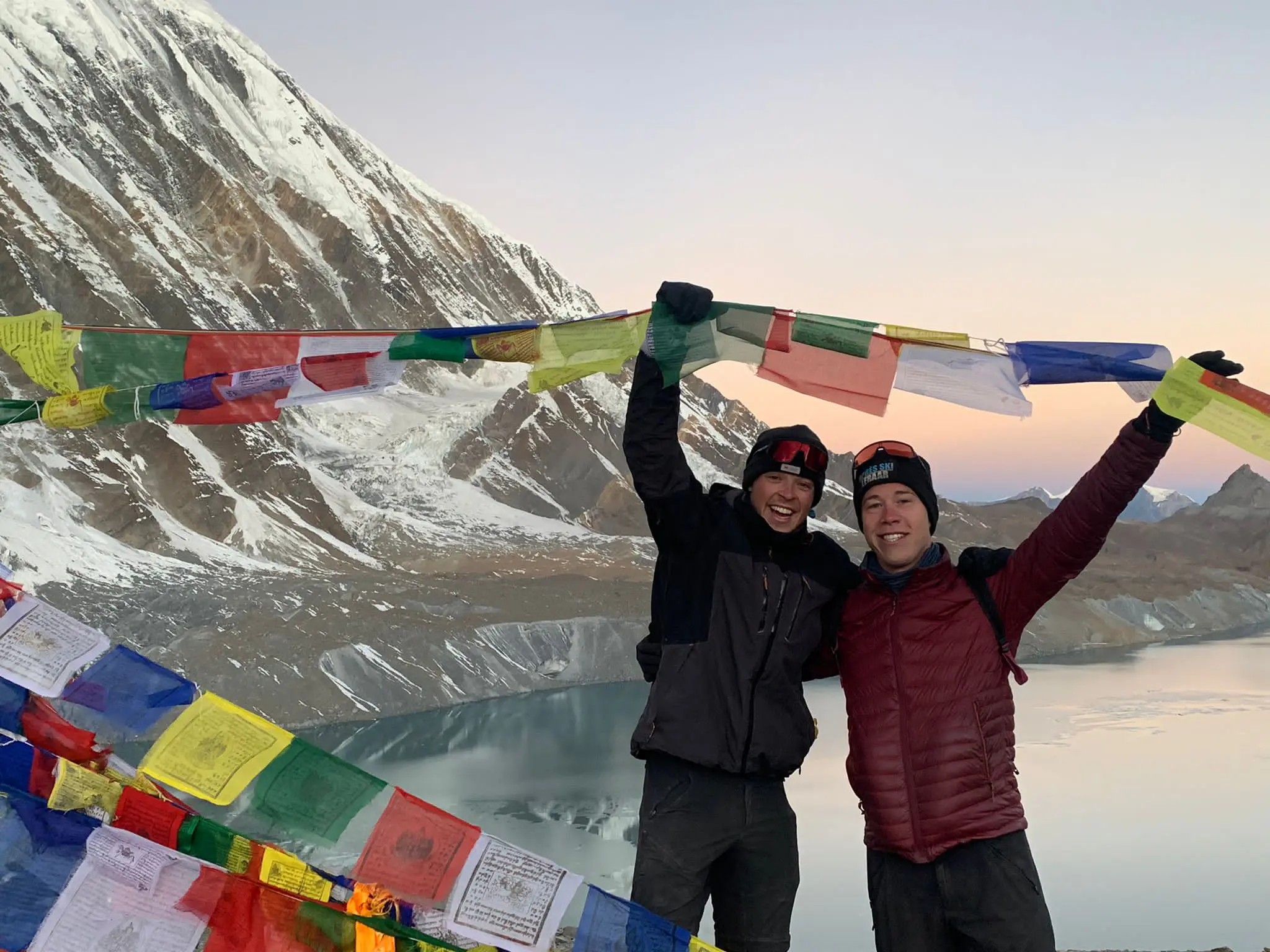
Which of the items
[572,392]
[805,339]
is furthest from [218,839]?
[572,392]

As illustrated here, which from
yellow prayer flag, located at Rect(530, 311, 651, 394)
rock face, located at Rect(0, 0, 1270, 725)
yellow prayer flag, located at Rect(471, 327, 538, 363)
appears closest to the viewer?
yellow prayer flag, located at Rect(530, 311, 651, 394)

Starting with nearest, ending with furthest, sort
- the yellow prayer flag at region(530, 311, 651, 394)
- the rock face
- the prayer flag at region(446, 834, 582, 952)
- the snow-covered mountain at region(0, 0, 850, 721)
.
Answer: the prayer flag at region(446, 834, 582, 952) < the yellow prayer flag at region(530, 311, 651, 394) < the snow-covered mountain at region(0, 0, 850, 721) < the rock face

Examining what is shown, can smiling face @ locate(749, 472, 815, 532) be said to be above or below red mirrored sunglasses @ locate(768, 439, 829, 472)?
below

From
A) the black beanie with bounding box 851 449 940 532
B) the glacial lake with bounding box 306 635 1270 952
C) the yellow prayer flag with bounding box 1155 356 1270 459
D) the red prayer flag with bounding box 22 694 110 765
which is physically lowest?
the red prayer flag with bounding box 22 694 110 765

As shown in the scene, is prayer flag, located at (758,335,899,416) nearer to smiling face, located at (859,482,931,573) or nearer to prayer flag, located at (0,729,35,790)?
smiling face, located at (859,482,931,573)

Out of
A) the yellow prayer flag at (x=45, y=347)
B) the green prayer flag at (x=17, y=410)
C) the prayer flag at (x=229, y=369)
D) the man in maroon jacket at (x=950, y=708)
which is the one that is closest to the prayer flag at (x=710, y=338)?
the man in maroon jacket at (x=950, y=708)

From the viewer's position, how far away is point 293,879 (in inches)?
88.6

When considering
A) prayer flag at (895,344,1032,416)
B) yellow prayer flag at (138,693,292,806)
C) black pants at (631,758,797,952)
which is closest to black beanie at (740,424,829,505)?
prayer flag at (895,344,1032,416)

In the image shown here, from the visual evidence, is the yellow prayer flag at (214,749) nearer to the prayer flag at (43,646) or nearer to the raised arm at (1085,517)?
the prayer flag at (43,646)

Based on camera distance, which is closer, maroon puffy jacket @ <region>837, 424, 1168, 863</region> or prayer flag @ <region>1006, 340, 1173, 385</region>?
maroon puffy jacket @ <region>837, 424, 1168, 863</region>

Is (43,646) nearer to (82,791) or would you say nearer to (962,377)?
(82,791)

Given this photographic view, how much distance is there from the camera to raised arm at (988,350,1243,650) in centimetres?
237

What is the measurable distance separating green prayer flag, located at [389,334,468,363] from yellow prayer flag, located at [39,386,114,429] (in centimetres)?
86

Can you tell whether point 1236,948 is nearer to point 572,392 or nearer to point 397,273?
point 572,392
